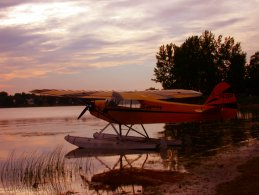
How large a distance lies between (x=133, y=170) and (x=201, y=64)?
193 feet

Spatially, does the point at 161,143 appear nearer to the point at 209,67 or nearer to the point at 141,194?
the point at 141,194

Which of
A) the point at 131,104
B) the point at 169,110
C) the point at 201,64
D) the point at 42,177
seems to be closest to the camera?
the point at 42,177

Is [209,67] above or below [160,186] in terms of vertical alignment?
above

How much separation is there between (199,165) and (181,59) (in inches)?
2273

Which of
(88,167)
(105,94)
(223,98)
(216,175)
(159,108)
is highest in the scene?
(105,94)

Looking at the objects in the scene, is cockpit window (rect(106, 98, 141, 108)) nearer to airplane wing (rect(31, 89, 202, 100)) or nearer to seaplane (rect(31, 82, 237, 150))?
seaplane (rect(31, 82, 237, 150))

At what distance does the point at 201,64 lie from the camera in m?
68.8

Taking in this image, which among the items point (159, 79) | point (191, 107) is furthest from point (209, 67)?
point (191, 107)

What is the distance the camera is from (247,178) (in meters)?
9.03

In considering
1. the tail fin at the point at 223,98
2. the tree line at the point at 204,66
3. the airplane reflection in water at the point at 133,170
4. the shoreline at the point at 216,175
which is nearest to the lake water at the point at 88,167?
the airplane reflection in water at the point at 133,170

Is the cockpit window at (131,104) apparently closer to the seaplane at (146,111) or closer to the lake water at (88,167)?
the seaplane at (146,111)

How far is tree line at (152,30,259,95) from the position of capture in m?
68.2

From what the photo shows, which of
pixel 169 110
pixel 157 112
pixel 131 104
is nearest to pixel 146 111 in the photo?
pixel 157 112

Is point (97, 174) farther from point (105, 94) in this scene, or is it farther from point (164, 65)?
point (164, 65)
